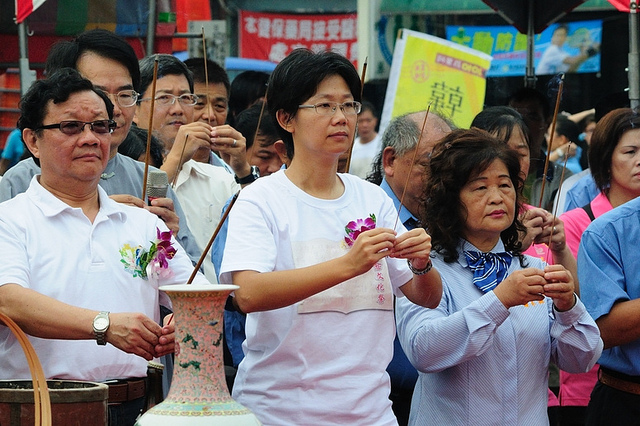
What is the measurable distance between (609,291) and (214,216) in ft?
5.63

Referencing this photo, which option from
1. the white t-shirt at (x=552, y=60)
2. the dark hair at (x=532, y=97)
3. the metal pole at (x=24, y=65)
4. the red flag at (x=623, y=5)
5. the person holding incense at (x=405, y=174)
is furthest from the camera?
the white t-shirt at (x=552, y=60)

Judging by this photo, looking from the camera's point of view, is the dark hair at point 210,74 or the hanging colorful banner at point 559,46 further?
the hanging colorful banner at point 559,46

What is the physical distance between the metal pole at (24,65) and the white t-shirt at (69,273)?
9.01 feet

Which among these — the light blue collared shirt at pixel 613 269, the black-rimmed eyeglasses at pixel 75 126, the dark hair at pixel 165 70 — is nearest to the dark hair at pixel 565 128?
the dark hair at pixel 165 70

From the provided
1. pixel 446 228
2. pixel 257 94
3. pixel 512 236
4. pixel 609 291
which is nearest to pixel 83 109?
pixel 446 228

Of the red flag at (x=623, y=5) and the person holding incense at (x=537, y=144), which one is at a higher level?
the red flag at (x=623, y=5)

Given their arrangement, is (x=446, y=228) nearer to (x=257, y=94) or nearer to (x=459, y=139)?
(x=459, y=139)

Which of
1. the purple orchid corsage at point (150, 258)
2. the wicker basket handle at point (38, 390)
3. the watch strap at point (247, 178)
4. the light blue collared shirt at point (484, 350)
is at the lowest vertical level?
the light blue collared shirt at point (484, 350)

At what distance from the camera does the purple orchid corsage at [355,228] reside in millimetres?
2982

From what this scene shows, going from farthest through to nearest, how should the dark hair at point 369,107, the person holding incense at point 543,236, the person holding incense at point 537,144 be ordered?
1. the dark hair at point 369,107
2. the person holding incense at point 537,144
3. the person holding incense at point 543,236

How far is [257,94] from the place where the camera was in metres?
6.38

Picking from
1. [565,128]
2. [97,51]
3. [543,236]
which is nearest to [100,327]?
[97,51]

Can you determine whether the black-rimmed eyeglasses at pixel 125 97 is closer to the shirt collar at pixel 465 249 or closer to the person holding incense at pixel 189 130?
the person holding incense at pixel 189 130

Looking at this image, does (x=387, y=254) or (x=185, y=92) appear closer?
(x=387, y=254)
